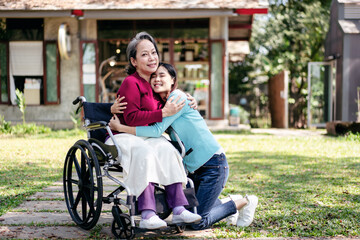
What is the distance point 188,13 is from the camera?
1212 centimetres

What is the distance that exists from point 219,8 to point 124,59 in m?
3.12

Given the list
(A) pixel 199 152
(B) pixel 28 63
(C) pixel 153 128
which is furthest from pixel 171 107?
(B) pixel 28 63

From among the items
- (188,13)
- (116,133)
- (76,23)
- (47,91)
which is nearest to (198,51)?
(188,13)

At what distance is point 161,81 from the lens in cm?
376

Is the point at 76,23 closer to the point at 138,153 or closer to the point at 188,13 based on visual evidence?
the point at 188,13

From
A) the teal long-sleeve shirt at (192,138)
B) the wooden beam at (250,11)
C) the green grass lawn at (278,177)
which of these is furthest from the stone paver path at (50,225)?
the wooden beam at (250,11)

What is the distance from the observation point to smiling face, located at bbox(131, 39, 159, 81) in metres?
3.80

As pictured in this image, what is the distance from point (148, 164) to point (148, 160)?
29 mm

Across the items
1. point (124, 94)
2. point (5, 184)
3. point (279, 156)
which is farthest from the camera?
point (279, 156)

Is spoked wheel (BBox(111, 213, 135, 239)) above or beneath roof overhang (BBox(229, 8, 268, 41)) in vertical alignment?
beneath

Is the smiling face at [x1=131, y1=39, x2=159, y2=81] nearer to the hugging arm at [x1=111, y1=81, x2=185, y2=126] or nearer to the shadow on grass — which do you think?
the hugging arm at [x1=111, y1=81, x2=185, y2=126]

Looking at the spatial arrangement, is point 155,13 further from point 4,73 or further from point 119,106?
point 119,106

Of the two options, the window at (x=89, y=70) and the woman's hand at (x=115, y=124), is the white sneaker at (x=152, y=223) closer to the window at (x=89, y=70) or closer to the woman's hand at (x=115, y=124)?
the woman's hand at (x=115, y=124)

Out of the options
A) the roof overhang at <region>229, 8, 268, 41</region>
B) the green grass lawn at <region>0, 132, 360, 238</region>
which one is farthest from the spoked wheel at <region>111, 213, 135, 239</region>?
the roof overhang at <region>229, 8, 268, 41</region>
